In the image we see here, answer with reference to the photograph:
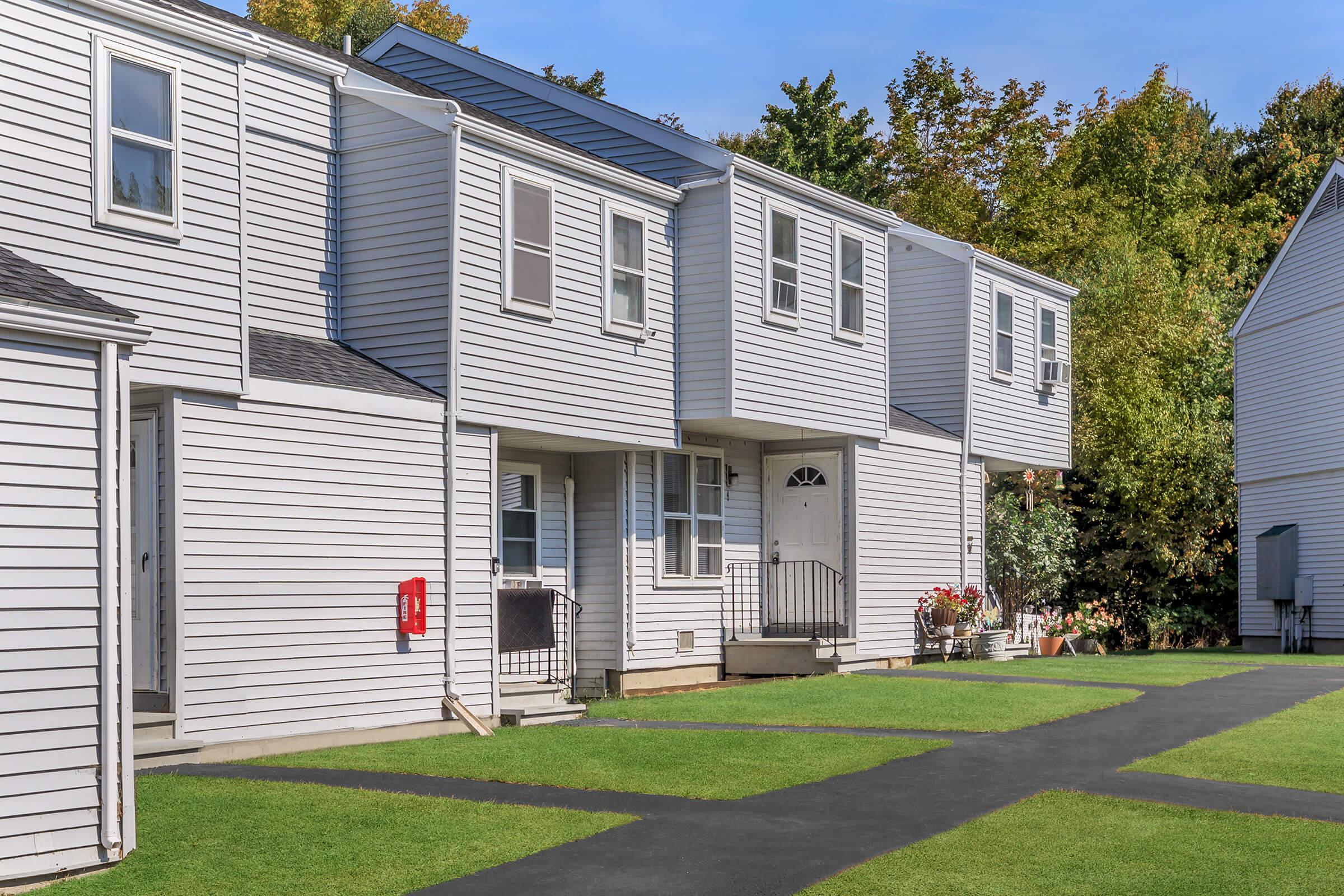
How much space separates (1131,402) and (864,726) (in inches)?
769

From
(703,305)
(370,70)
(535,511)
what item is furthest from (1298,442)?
(370,70)

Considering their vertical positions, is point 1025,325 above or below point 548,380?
above

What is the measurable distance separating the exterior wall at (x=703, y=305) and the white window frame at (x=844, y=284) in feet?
8.12

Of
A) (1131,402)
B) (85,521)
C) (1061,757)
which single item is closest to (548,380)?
(1061,757)

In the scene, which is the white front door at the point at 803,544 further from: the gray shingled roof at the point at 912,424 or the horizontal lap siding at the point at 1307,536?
the horizontal lap siding at the point at 1307,536

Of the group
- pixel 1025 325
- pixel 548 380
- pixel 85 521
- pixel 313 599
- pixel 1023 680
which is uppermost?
pixel 1025 325

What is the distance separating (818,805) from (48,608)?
4.86m

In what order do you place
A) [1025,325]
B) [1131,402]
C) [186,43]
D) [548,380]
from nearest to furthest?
[186,43] → [548,380] → [1025,325] → [1131,402]

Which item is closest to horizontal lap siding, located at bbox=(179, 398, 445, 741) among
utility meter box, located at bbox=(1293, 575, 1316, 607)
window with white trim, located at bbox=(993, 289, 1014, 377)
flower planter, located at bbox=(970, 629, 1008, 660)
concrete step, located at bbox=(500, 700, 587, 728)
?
concrete step, located at bbox=(500, 700, 587, 728)

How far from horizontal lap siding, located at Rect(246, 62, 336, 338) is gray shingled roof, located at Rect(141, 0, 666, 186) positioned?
57cm

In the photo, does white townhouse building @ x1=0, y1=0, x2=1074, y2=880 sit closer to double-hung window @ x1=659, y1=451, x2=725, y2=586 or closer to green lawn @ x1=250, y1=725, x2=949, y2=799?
double-hung window @ x1=659, y1=451, x2=725, y2=586

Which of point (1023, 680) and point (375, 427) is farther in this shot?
point (1023, 680)

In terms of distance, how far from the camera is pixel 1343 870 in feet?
23.9

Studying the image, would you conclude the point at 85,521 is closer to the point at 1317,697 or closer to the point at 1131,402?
the point at 1317,697
